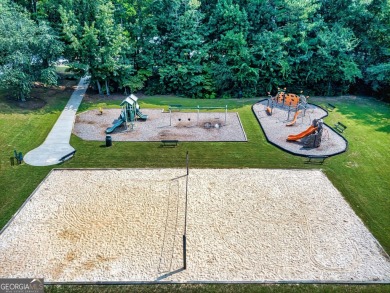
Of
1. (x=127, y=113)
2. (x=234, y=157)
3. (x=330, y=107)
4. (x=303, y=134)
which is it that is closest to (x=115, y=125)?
(x=127, y=113)

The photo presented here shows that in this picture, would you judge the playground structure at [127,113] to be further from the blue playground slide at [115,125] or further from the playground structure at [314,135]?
the playground structure at [314,135]

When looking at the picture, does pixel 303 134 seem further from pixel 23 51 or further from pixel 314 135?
pixel 23 51

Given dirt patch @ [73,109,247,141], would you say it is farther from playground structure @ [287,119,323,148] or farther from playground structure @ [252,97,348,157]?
playground structure @ [287,119,323,148]

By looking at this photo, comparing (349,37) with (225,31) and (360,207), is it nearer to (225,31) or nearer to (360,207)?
(225,31)

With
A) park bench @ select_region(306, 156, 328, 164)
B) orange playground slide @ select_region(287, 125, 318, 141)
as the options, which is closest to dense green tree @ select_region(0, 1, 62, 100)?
orange playground slide @ select_region(287, 125, 318, 141)

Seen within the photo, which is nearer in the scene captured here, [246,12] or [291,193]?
[291,193]

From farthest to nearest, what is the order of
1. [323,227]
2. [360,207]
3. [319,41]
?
[319,41] → [360,207] → [323,227]

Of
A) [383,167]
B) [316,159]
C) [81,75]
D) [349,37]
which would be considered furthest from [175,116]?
[349,37]
